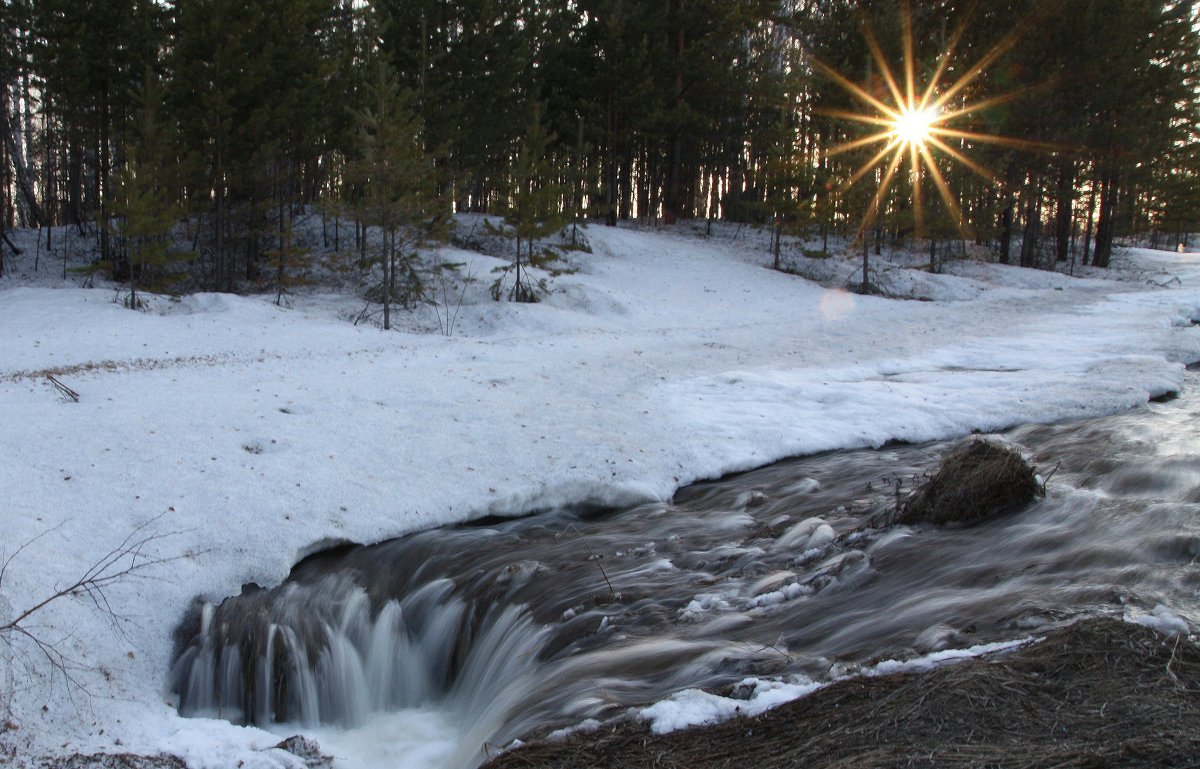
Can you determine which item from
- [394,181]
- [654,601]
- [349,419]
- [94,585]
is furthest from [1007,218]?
[94,585]

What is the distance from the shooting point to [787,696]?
118 inches

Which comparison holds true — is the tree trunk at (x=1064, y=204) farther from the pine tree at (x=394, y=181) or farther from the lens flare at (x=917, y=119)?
the pine tree at (x=394, y=181)

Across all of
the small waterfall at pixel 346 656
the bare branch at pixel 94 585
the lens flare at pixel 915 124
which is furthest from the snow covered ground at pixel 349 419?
the lens flare at pixel 915 124

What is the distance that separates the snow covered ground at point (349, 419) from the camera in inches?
185

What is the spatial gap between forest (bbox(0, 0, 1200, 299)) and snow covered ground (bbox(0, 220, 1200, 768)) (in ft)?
12.5

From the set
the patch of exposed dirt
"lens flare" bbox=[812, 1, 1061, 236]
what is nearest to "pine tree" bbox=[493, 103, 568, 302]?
"lens flare" bbox=[812, 1, 1061, 236]

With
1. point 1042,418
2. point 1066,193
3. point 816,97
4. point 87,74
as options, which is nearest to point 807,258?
point 816,97

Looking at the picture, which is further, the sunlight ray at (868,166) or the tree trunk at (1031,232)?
the tree trunk at (1031,232)

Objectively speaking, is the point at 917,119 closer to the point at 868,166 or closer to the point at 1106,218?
the point at 868,166

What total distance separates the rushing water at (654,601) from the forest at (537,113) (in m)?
12.4

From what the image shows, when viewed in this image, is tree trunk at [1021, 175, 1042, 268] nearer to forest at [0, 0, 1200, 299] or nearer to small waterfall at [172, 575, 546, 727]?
forest at [0, 0, 1200, 299]

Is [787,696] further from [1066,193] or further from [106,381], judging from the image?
[1066,193]

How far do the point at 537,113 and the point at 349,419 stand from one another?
14.5 m

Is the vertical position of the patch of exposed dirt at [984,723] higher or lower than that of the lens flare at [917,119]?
lower
